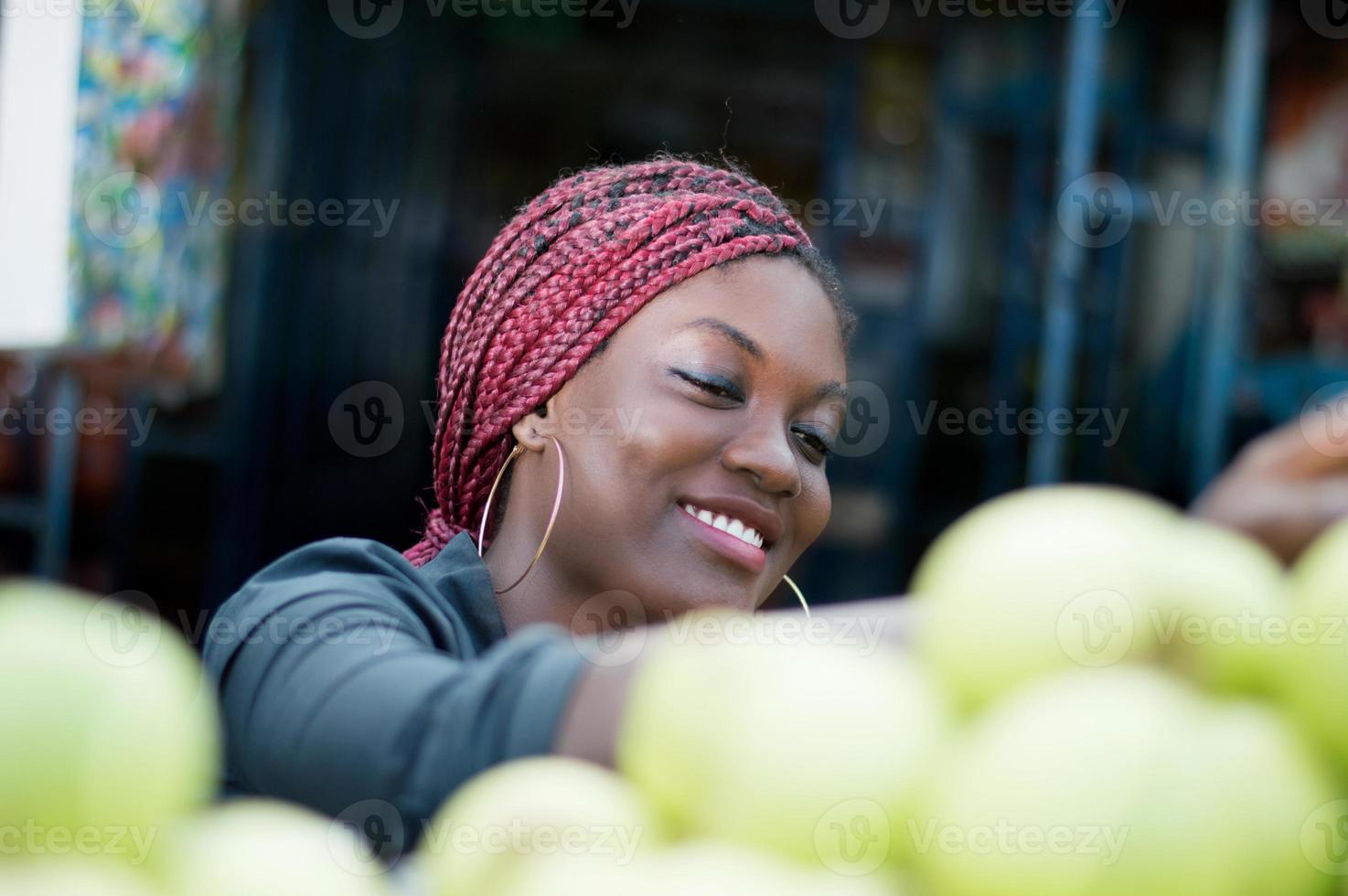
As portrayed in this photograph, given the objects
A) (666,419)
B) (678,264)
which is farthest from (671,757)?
(678,264)

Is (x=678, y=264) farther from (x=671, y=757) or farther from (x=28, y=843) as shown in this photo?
(x=28, y=843)

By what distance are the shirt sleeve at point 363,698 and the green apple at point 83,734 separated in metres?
0.31

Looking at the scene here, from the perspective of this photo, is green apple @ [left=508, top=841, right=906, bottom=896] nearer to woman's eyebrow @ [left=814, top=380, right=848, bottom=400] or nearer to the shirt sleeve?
the shirt sleeve

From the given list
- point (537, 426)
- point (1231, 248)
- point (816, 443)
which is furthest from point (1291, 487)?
point (1231, 248)

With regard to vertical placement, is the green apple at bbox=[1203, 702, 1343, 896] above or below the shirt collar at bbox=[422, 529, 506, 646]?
above

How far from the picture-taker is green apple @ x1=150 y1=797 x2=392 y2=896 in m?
0.64

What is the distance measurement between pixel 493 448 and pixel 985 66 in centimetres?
348

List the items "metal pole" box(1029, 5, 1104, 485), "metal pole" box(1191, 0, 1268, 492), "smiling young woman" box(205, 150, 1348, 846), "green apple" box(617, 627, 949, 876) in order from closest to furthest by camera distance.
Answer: "green apple" box(617, 627, 949, 876), "smiling young woman" box(205, 150, 1348, 846), "metal pole" box(1029, 5, 1104, 485), "metal pole" box(1191, 0, 1268, 492)

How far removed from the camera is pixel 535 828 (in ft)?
2.34

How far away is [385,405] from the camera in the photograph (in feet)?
16.9

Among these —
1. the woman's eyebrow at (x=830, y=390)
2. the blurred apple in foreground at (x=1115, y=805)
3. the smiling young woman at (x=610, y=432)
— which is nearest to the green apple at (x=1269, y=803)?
the blurred apple in foreground at (x=1115, y=805)

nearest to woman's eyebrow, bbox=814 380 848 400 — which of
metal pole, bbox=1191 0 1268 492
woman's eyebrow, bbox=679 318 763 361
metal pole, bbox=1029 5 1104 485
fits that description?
woman's eyebrow, bbox=679 318 763 361

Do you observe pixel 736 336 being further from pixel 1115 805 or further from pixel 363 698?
pixel 1115 805

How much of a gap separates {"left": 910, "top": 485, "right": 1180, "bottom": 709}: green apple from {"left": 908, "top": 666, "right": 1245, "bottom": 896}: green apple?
60mm
